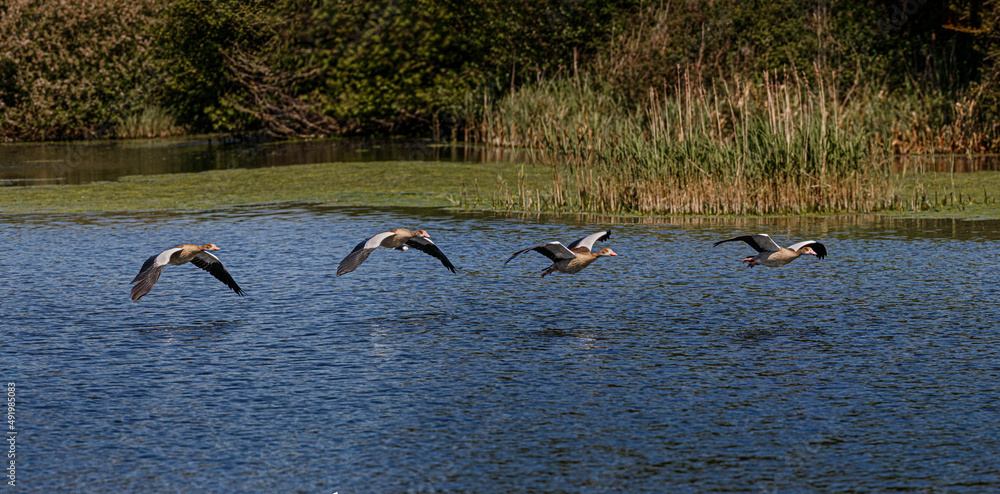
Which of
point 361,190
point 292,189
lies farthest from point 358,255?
point 292,189

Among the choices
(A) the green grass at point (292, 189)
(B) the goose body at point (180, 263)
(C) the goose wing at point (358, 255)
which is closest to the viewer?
(B) the goose body at point (180, 263)

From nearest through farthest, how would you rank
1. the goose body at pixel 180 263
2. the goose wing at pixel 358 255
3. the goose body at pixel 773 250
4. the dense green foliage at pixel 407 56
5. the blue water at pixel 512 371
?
the blue water at pixel 512 371
the goose body at pixel 180 263
the goose wing at pixel 358 255
the goose body at pixel 773 250
the dense green foliage at pixel 407 56

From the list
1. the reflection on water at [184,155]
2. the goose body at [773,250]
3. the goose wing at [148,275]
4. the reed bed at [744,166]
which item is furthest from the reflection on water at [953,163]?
the goose wing at [148,275]

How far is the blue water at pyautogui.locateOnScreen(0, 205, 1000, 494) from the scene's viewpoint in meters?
8.16

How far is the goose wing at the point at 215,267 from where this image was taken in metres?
13.4

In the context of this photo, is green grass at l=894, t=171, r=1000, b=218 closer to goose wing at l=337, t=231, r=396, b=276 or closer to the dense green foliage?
the dense green foliage

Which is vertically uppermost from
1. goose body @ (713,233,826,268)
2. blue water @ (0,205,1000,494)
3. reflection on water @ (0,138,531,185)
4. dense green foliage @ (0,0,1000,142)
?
dense green foliage @ (0,0,1000,142)

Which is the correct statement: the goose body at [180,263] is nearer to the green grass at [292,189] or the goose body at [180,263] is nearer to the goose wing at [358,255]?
the goose wing at [358,255]

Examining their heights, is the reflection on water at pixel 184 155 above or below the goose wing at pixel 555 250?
above

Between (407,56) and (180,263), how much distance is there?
94.4 feet

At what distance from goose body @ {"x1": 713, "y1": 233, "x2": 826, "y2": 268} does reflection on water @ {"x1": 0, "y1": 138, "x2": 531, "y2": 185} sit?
1712 cm

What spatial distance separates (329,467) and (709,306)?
6449 mm

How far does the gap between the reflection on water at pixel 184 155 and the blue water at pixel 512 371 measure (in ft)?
46.2

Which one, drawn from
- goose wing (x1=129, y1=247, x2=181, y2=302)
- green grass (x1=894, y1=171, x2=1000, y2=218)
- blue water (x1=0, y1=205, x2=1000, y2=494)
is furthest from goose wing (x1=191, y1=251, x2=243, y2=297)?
green grass (x1=894, y1=171, x2=1000, y2=218)
